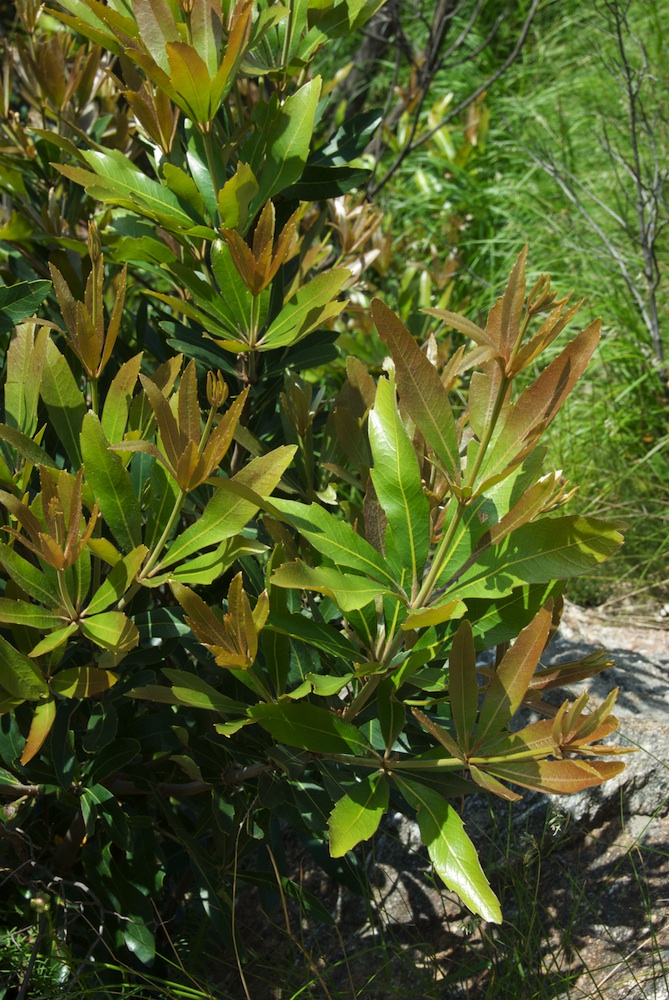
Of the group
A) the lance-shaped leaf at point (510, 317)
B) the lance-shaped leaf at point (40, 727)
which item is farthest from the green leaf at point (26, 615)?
the lance-shaped leaf at point (510, 317)

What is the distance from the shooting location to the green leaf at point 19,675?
1.35 metres

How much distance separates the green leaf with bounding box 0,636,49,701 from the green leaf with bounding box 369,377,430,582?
22.8 inches

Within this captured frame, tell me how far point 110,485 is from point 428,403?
0.49 meters

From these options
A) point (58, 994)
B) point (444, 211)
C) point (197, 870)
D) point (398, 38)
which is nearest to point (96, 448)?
point (197, 870)

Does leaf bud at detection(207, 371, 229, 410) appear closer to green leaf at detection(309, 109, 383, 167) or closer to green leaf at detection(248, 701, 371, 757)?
green leaf at detection(248, 701, 371, 757)

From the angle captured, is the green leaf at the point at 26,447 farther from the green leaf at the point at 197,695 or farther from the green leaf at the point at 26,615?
the green leaf at the point at 197,695

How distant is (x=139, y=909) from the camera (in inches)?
68.6

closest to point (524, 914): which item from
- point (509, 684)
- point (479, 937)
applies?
point (479, 937)

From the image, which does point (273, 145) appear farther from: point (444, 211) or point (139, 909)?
point (444, 211)

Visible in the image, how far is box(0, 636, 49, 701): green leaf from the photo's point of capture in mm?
1352

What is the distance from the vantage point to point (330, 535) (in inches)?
49.6

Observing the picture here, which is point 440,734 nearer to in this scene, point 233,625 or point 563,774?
point 563,774

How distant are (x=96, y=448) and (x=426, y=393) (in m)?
0.49

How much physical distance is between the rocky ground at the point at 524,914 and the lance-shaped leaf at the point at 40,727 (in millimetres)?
696
